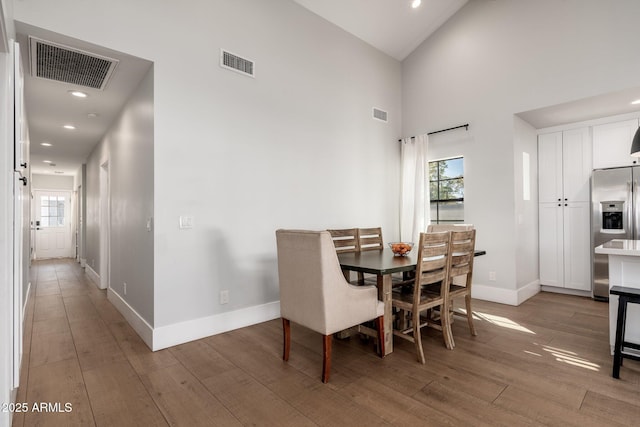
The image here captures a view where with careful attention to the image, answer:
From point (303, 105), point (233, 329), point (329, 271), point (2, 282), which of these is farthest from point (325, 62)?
point (2, 282)

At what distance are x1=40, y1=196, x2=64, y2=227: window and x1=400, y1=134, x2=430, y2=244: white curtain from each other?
10.1 metres

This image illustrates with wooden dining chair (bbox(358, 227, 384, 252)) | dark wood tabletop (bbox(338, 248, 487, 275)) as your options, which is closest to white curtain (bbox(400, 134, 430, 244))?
wooden dining chair (bbox(358, 227, 384, 252))

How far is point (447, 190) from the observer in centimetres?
482

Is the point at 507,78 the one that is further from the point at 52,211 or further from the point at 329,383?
the point at 52,211

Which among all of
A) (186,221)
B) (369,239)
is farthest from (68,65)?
(369,239)

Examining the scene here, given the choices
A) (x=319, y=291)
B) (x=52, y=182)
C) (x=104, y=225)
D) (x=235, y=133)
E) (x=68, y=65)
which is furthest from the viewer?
(x=52, y=182)

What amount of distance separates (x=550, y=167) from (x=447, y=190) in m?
1.43

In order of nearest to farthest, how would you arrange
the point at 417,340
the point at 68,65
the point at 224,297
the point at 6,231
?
1. the point at 6,231
2. the point at 417,340
3. the point at 68,65
4. the point at 224,297

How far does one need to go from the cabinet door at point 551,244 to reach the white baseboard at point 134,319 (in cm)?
501

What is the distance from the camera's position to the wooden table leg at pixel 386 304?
2.50 meters

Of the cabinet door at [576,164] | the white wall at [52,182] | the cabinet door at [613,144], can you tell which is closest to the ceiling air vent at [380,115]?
the cabinet door at [576,164]

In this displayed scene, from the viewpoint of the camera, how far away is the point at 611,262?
97.9 inches

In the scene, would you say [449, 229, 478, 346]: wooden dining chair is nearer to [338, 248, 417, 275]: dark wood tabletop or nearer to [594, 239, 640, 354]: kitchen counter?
[338, 248, 417, 275]: dark wood tabletop

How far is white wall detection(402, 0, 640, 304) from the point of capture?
3.42m
